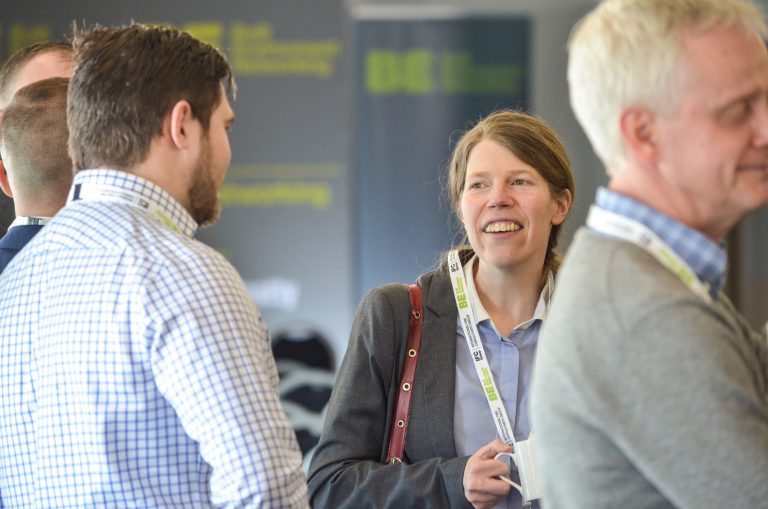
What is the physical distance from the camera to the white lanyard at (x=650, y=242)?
1521mm

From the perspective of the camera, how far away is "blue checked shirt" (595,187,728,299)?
1542 millimetres

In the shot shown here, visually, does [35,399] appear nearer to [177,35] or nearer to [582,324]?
[177,35]

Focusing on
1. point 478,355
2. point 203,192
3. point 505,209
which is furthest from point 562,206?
point 203,192

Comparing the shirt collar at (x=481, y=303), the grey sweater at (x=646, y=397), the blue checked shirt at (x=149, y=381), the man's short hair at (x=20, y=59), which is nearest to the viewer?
the grey sweater at (x=646, y=397)

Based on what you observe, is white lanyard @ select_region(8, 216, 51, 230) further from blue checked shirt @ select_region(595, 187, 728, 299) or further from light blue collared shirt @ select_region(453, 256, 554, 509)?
blue checked shirt @ select_region(595, 187, 728, 299)

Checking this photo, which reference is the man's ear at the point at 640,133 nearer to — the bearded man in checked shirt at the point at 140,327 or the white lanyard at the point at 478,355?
the bearded man in checked shirt at the point at 140,327

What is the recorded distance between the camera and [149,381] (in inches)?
70.4

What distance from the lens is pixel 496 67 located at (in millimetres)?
5832

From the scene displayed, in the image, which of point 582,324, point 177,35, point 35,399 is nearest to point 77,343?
point 35,399

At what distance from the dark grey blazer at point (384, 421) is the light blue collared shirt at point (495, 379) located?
3 centimetres

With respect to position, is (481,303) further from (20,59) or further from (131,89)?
(20,59)

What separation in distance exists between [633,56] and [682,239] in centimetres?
26

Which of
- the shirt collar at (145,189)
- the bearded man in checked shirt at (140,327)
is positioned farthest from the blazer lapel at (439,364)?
the shirt collar at (145,189)

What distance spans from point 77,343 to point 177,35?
1.87ft
